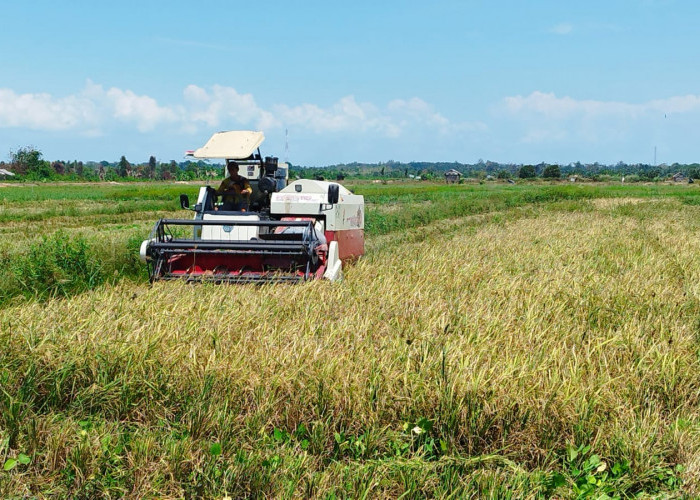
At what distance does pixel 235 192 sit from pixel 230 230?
2.13 feet

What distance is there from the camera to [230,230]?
809 centimetres

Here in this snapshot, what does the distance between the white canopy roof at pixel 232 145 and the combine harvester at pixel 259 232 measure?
0.04 ft

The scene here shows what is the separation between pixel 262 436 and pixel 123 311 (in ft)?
7.23

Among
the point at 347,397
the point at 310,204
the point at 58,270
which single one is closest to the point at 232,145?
the point at 310,204

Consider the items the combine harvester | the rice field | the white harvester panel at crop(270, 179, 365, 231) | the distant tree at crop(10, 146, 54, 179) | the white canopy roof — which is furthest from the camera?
the distant tree at crop(10, 146, 54, 179)

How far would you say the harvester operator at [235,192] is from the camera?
332 inches

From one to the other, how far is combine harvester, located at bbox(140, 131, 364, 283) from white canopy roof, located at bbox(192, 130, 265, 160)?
0.01 m

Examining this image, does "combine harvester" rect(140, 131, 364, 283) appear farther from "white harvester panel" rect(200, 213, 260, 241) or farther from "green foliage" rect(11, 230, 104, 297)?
"green foliage" rect(11, 230, 104, 297)

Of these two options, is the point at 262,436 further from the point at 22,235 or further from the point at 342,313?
the point at 22,235

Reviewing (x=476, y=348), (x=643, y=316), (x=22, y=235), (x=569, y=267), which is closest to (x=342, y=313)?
(x=476, y=348)

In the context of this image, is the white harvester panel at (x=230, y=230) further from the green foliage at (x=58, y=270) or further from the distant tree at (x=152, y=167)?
the distant tree at (x=152, y=167)

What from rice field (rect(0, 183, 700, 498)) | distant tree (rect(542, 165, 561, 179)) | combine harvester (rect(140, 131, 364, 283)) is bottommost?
rice field (rect(0, 183, 700, 498))

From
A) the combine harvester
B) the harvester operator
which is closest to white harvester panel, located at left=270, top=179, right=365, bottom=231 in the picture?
the combine harvester

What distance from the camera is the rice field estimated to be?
3.12 metres
